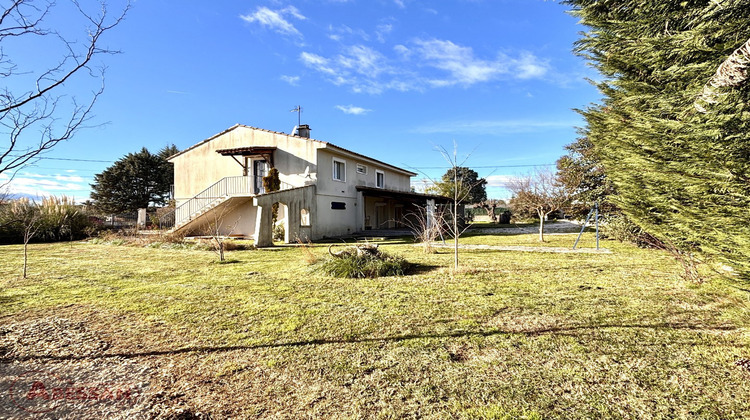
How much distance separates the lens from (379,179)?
25.4m

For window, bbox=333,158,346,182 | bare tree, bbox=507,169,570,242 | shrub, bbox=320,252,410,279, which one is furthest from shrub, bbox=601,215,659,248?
window, bbox=333,158,346,182

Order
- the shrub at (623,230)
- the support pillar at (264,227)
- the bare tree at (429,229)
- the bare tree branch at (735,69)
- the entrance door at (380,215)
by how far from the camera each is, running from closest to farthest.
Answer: the bare tree branch at (735,69)
the bare tree at (429,229)
the shrub at (623,230)
the support pillar at (264,227)
the entrance door at (380,215)

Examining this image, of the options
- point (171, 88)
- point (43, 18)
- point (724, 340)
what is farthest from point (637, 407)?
point (171, 88)

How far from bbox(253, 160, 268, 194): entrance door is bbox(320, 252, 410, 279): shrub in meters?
12.9

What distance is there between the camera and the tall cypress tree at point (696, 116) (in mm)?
2881

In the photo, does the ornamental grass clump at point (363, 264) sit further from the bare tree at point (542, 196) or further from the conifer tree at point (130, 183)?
the conifer tree at point (130, 183)

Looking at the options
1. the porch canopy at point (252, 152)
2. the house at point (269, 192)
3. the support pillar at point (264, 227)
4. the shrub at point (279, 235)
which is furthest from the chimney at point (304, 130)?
the support pillar at point (264, 227)

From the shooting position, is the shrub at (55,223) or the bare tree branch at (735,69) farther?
the shrub at (55,223)

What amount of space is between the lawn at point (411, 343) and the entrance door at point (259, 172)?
12721mm

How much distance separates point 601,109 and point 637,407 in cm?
835

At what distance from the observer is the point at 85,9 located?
8.99 feet

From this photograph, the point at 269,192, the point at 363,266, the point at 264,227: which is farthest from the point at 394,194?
the point at 363,266

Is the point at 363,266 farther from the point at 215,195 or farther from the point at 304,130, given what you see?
the point at 304,130

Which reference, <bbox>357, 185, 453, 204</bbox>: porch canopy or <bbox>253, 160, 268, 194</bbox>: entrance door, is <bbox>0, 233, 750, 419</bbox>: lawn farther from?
<bbox>357, 185, 453, 204</bbox>: porch canopy
